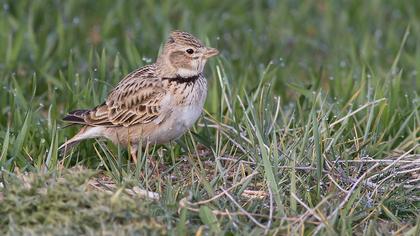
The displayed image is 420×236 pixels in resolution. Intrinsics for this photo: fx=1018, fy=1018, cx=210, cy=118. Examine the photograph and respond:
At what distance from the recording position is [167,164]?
7.54m

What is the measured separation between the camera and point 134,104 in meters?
7.51

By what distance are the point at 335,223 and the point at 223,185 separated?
882 mm

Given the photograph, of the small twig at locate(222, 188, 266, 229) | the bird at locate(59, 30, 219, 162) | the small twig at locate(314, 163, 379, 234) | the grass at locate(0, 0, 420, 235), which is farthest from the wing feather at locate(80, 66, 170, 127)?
the small twig at locate(314, 163, 379, 234)

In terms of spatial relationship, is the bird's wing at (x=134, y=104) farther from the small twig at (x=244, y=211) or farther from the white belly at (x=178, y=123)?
the small twig at (x=244, y=211)

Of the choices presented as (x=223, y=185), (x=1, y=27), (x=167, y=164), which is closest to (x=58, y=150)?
(x=167, y=164)

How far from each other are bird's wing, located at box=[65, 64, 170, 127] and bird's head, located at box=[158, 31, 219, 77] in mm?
156

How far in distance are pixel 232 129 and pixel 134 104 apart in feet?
2.45

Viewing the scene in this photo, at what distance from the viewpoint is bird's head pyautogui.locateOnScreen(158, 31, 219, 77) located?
24.6 feet

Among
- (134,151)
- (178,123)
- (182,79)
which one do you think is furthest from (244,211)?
(182,79)

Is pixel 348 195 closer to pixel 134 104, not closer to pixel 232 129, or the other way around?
pixel 232 129

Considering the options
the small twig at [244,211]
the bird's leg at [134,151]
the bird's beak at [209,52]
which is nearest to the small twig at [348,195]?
the small twig at [244,211]

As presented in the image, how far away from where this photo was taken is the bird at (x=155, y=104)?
727 cm

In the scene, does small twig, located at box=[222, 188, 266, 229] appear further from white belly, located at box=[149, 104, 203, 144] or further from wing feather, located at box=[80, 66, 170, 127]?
wing feather, located at box=[80, 66, 170, 127]

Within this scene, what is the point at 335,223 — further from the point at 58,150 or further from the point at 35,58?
the point at 35,58
